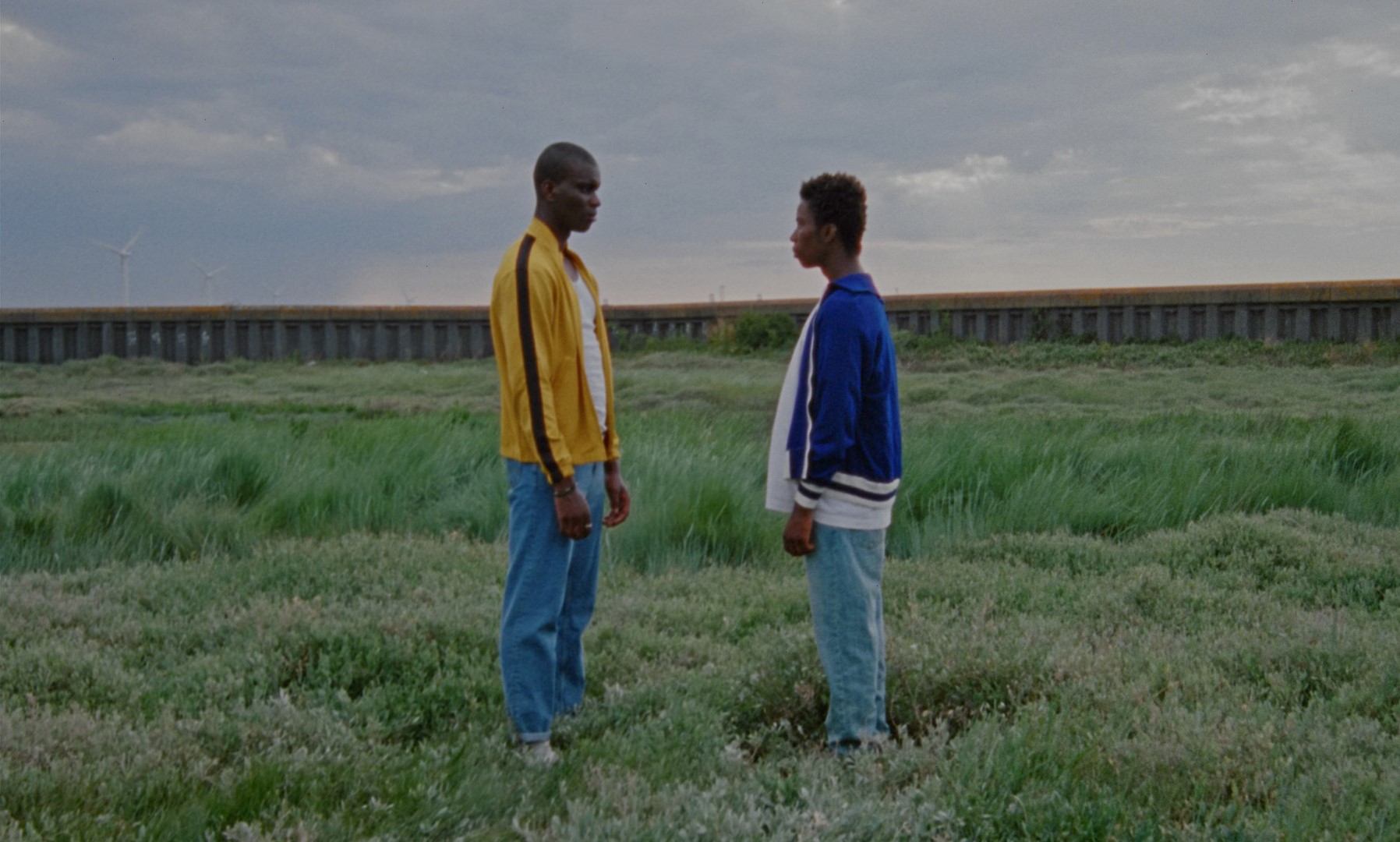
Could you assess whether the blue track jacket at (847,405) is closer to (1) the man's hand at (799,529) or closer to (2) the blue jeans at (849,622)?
(1) the man's hand at (799,529)

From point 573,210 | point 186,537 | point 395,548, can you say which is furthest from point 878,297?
point 186,537

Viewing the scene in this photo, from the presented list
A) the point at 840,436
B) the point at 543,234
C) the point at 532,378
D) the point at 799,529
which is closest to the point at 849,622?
the point at 799,529

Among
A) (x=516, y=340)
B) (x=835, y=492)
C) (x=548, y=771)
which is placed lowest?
(x=548, y=771)

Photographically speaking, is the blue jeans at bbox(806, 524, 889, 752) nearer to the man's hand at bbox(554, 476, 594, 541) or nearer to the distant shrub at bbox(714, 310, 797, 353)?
the man's hand at bbox(554, 476, 594, 541)

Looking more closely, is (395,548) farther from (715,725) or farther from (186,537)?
(715,725)

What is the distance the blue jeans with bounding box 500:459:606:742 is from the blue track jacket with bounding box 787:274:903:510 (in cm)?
68

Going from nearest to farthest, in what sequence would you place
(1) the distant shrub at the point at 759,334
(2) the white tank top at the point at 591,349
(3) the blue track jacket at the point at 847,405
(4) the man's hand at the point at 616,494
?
(3) the blue track jacket at the point at 847,405 < (2) the white tank top at the point at 591,349 < (4) the man's hand at the point at 616,494 < (1) the distant shrub at the point at 759,334

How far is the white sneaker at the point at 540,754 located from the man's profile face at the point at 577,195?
1631 mm

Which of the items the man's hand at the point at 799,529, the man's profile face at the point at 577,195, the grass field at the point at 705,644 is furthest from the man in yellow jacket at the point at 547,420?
the man's hand at the point at 799,529

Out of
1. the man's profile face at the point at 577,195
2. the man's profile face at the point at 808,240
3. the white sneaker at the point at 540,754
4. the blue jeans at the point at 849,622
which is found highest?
the man's profile face at the point at 577,195

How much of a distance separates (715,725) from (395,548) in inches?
132

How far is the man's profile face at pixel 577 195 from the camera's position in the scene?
3.57 metres

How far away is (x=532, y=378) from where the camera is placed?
133 inches

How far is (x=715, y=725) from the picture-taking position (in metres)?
4.04
